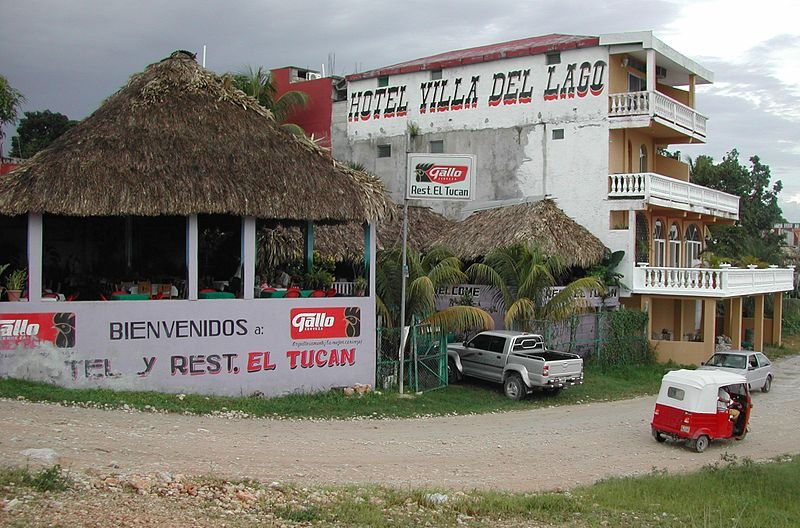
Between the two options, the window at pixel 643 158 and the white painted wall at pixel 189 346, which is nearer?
the white painted wall at pixel 189 346

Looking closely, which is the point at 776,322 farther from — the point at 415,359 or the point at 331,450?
the point at 331,450

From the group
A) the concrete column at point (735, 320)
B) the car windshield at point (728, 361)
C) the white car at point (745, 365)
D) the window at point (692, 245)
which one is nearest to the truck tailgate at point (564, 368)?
the white car at point (745, 365)

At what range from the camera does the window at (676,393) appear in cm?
1645

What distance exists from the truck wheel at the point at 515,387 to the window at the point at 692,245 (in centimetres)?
1764

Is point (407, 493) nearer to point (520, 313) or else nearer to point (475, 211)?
point (520, 313)

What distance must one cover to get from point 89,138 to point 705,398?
553 inches

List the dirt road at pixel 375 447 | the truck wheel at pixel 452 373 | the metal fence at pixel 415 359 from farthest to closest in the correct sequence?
the truck wheel at pixel 452 373 < the metal fence at pixel 415 359 < the dirt road at pixel 375 447

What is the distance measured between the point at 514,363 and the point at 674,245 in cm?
1642

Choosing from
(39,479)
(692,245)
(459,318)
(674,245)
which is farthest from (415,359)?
(692,245)

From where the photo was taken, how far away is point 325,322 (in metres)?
19.1

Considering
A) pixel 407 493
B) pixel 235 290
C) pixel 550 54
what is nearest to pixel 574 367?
pixel 235 290

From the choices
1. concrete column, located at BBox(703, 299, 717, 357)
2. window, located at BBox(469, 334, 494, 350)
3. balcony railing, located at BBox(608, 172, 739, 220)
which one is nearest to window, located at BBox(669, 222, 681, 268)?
balcony railing, located at BBox(608, 172, 739, 220)

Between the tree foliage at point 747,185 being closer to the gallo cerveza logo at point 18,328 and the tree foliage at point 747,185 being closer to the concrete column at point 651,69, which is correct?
the concrete column at point 651,69

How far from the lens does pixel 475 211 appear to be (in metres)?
32.0
